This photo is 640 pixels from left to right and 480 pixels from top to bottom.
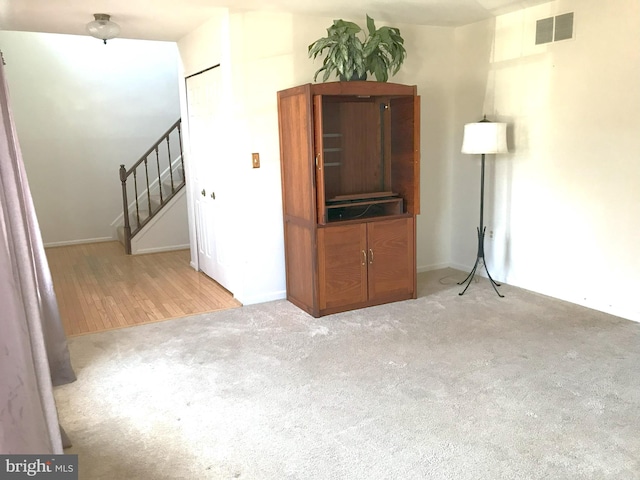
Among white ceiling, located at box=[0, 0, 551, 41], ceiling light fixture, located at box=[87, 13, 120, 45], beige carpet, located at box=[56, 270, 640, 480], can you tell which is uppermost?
white ceiling, located at box=[0, 0, 551, 41]

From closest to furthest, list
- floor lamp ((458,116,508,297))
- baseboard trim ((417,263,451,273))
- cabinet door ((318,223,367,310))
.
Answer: cabinet door ((318,223,367,310)) → floor lamp ((458,116,508,297)) → baseboard trim ((417,263,451,273))

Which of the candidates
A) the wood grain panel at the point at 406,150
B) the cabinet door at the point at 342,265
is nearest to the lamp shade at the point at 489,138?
the wood grain panel at the point at 406,150

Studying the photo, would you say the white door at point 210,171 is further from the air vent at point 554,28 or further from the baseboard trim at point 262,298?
the air vent at point 554,28

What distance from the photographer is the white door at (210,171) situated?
14.8ft

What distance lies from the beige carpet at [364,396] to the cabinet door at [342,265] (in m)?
0.17

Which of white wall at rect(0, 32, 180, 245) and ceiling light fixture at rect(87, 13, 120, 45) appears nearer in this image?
ceiling light fixture at rect(87, 13, 120, 45)

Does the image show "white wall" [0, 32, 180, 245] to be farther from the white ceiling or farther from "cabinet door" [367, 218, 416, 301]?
"cabinet door" [367, 218, 416, 301]

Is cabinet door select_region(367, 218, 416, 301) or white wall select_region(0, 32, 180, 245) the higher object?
white wall select_region(0, 32, 180, 245)

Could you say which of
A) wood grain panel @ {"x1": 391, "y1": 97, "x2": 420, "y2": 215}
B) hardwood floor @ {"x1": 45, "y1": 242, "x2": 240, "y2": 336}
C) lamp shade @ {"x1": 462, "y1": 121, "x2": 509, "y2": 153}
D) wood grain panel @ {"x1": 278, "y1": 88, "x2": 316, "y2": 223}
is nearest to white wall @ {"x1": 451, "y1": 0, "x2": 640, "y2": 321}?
lamp shade @ {"x1": 462, "y1": 121, "x2": 509, "y2": 153}

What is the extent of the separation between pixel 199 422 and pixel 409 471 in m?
1.06

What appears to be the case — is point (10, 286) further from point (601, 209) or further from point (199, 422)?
point (601, 209)

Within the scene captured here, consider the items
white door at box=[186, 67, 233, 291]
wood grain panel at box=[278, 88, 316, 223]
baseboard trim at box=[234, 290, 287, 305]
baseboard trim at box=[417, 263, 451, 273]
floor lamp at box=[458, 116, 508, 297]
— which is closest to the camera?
wood grain panel at box=[278, 88, 316, 223]

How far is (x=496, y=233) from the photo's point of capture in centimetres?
484

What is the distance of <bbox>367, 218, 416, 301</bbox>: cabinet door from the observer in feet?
13.6
